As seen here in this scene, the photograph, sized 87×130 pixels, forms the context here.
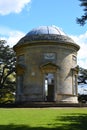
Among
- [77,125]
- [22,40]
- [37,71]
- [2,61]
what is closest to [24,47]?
[22,40]

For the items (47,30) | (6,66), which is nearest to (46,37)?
(47,30)

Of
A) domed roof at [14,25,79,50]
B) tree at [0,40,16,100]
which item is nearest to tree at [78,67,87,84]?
tree at [0,40,16,100]

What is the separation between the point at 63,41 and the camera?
38.7 meters

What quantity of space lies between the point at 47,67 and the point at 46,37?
3.30 m

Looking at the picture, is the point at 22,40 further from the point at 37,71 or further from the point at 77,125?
the point at 77,125

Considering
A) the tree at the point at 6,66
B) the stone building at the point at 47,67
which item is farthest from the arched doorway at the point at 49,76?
the tree at the point at 6,66

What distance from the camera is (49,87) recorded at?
40312 millimetres

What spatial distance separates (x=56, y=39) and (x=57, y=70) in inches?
130

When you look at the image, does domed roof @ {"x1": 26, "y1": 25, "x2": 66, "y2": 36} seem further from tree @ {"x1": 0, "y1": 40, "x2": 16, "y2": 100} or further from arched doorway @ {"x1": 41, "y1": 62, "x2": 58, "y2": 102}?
tree @ {"x1": 0, "y1": 40, "x2": 16, "y2": 100}

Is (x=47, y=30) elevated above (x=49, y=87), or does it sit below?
above

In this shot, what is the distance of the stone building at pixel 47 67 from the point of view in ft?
125

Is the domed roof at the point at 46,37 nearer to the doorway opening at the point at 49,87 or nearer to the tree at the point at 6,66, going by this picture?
the doorway opening at the point at 49,87

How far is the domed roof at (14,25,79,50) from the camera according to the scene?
38.6 meters

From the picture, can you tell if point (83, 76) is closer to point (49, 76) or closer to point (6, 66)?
point (6, 66)
